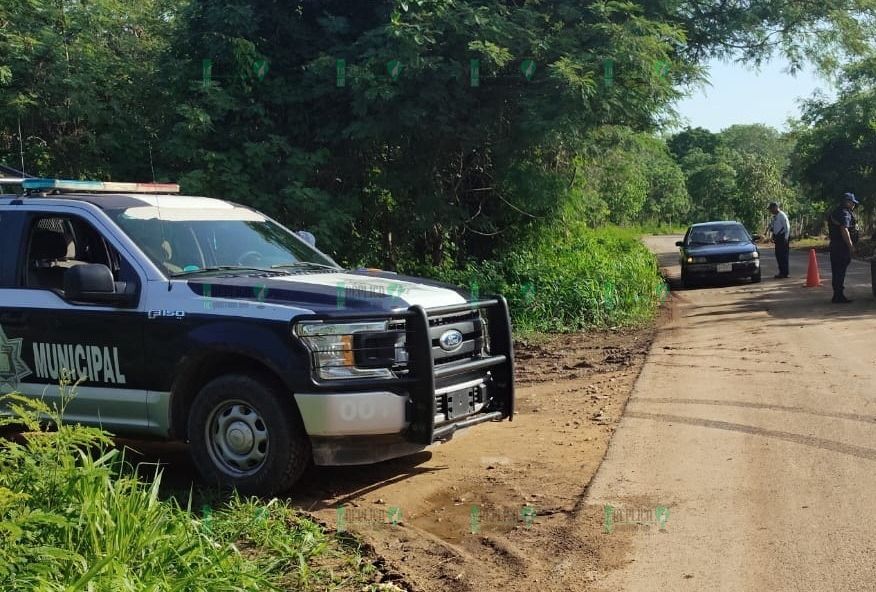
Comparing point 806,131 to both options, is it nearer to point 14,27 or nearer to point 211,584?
point 14,27

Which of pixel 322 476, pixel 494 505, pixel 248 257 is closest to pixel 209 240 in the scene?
pixel 248 257

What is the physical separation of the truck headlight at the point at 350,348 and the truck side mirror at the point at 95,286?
1381mm

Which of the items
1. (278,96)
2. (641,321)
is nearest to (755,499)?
(641,321)

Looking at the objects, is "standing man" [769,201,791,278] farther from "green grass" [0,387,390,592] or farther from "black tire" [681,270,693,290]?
"green grass" [0,387,390,592]

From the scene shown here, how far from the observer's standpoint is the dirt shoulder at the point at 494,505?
4828 millimetres

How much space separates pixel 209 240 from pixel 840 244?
38.9 feet

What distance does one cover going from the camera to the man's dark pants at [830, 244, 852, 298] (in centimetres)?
1523

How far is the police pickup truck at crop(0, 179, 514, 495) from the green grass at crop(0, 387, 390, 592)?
0.83 m

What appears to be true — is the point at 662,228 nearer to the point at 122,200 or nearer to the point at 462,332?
the point at 462,332

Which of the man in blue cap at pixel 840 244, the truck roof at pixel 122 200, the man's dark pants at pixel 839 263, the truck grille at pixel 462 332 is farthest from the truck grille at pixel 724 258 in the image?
the truck roof at pixel 122 200

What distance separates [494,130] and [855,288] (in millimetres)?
8467

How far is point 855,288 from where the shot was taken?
59.3ft

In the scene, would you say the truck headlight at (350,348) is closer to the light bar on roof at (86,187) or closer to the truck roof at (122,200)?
the truck roof at (122,200)

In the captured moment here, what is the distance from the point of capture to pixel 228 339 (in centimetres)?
584
